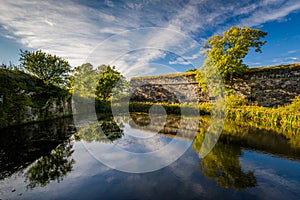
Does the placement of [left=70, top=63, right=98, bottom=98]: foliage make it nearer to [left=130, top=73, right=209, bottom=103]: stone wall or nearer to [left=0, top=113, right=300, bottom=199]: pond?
A: [left=130, top=73, right=209, bottom=103]: stone wall

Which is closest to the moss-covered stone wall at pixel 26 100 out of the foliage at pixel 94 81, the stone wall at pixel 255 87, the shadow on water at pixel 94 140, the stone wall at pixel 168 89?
the shadow on water at pixel 94 140

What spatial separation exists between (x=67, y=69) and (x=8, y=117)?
8519 mm

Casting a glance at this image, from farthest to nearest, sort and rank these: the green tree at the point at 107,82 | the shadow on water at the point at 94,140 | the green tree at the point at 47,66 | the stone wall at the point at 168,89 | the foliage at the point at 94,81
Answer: the stone wall at the point at 168,89 → the green tree at the point at 107,82 → the foliage at the point at 94,81 → the green tree at the point at 47,66 → the shadow on water at the point at 94,140

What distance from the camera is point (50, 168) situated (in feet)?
14.1

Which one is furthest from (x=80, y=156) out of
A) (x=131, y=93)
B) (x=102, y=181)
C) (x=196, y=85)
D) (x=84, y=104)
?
(x=131, y=93)

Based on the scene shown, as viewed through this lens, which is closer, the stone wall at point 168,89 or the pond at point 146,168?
the pond at point 146,168

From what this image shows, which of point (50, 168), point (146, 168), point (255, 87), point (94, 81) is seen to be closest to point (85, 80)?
point (94, 81)

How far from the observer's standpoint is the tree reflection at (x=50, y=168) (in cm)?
372

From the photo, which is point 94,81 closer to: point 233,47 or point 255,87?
point 233,47

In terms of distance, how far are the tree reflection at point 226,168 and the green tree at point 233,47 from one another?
35.3 feet

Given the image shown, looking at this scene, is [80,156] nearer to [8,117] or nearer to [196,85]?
[8,117]

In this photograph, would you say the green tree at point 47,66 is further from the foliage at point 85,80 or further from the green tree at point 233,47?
the green tree at point 233,47

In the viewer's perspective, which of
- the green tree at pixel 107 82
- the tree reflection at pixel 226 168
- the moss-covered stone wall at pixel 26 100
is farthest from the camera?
the green tree at pixel 107 82

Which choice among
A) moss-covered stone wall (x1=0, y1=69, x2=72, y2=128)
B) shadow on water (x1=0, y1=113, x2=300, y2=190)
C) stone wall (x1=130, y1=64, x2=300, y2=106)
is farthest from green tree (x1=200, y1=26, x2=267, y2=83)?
moss-covered stone wall (x1=0, y1=69, x2=72, y2=128)
